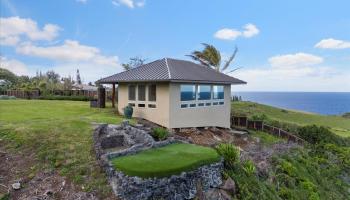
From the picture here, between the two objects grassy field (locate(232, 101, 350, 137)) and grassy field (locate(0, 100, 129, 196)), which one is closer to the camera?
grassy field (locate(0, 100, 129, 196))

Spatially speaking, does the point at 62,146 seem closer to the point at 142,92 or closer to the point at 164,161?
the point at 164,161

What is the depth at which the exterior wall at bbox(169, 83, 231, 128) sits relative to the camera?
46.2ft

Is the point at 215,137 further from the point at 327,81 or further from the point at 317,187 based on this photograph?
the point at 327,81

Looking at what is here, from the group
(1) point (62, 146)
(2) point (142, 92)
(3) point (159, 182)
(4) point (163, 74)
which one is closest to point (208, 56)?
(2) point (142, 92)

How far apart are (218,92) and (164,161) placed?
10.1 metres

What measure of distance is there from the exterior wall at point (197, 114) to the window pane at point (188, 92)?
0.37 m

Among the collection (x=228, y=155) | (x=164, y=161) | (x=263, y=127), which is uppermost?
(x=164, y=161)

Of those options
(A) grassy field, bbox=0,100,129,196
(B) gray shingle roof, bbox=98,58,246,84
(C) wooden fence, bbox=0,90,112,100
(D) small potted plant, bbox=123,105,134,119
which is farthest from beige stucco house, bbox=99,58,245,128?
(C) wooden fence, bbox=0,90,112,100

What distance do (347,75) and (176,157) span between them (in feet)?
143

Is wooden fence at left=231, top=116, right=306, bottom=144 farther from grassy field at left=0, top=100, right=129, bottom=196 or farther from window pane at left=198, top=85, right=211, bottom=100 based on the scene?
grassy field at left=0, top=100, right=129, bottom=196

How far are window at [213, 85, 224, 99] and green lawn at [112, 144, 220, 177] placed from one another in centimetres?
780

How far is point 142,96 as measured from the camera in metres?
15.2

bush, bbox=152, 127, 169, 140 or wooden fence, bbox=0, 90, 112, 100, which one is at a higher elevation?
wooden fence, bbox=0, 90, 112, 100

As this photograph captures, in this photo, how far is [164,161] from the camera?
7.95m
